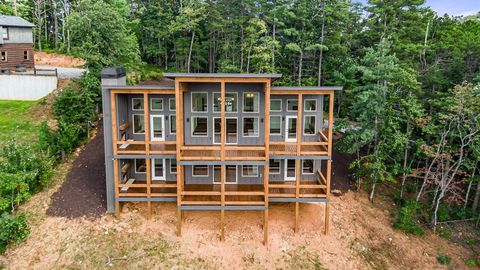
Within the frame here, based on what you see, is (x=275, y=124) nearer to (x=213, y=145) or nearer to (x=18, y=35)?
(x=213, y=145)

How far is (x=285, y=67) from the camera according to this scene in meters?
31.2

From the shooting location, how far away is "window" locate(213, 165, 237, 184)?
16953 mm

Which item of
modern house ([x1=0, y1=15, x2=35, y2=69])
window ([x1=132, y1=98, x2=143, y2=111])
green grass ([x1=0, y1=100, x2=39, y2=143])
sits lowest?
green grass ([x1=0, y1=100, x2=39, y2=143])

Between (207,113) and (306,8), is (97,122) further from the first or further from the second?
(306,8)

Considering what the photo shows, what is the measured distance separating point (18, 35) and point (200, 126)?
84.1 ft

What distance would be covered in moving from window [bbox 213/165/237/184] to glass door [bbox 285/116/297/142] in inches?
136

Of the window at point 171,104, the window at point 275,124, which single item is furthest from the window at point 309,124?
the window at point 171,104

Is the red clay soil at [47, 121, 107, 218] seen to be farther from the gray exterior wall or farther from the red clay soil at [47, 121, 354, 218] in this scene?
the gray exterior wall

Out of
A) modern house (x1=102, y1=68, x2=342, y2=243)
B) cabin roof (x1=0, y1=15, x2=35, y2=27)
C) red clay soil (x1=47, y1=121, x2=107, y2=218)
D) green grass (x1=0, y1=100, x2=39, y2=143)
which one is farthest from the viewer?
cabin roof (x1=0, y1=15, x2=35, y2=27)

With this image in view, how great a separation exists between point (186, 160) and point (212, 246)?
14.5ft

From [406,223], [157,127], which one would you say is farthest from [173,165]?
[406,223]

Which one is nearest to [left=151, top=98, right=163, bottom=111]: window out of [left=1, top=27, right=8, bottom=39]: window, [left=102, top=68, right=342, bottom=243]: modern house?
[left=102, top=68, right=342, bottom=243]: modern house

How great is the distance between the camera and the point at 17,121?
21797 millimetres

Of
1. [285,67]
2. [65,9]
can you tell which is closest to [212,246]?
[285,67]
